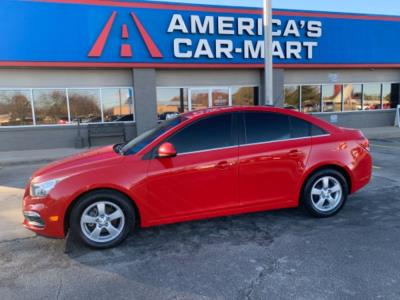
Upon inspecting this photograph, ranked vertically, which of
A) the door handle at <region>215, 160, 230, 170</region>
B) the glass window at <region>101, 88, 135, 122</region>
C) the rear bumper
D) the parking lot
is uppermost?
the glass window at <region>101, 88, 135, 122</region>

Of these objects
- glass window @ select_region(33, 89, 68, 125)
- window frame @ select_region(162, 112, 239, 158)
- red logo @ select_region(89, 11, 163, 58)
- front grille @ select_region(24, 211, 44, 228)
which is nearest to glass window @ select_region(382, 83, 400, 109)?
red logo @ select_region(89, 11, 163, 58)

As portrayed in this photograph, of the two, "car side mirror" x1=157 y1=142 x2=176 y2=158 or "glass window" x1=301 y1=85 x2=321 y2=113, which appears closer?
"car side mirror" x1=157 y1=142 x2=176 y2=158

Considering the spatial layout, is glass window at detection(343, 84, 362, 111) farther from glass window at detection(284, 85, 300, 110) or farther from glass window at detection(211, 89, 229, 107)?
glass window at detection(211, 89, 229, 107)

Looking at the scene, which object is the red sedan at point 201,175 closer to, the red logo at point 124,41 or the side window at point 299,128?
the side window at point 299,128

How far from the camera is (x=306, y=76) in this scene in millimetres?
15789

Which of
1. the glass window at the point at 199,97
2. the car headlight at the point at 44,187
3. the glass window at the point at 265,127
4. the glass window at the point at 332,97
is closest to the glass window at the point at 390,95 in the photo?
the glass window at the point at 332,97

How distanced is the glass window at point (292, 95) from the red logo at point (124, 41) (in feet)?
21.2

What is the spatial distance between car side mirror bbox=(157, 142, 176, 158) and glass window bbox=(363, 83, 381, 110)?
52.7ft

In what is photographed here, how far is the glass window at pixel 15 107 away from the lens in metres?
12.4

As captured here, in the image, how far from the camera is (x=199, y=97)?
1438 centimetres

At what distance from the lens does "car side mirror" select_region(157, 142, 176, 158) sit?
3816mm

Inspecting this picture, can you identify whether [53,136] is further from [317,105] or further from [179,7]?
[317,105]

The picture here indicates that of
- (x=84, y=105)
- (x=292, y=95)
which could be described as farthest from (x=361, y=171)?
(x=292, y=95)

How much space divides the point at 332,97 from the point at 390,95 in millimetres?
3736
